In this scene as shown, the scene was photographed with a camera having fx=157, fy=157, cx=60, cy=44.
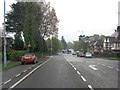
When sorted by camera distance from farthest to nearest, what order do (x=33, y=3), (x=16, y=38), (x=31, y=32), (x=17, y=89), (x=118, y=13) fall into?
(x=16, y=38), (x=33, y=3), (x=31, y=32), (x=118, y=13), (x=17, y=89)

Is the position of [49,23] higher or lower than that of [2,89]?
higher

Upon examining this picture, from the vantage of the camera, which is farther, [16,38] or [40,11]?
[16,38]

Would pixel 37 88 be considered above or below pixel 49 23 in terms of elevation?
below

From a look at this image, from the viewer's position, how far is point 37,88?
22.8 ft

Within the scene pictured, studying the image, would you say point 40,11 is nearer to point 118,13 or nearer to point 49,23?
point 49,23

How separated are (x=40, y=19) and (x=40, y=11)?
1.97 m

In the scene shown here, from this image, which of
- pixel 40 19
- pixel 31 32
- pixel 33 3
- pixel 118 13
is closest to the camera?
pixel 118 13

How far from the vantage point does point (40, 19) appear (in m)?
36.9

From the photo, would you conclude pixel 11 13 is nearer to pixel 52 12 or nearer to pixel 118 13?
pixel 52 12

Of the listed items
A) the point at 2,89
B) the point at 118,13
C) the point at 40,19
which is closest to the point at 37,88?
the point at 2,89

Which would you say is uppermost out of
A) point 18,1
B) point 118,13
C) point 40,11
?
point 18,1

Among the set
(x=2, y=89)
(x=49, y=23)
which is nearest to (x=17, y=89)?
(x=2, y=89)

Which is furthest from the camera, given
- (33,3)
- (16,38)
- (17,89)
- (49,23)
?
(16,38)

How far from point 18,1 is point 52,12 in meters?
9.54
